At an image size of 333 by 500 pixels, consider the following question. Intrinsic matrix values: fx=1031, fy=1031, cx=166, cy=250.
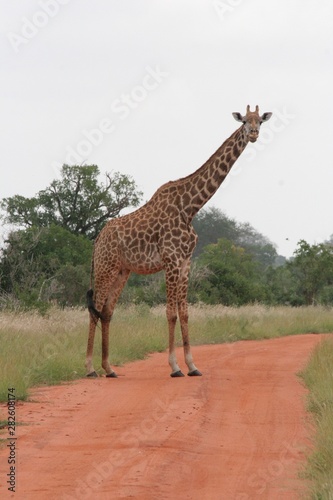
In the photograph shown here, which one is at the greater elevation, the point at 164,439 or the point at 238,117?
the point at 238,117

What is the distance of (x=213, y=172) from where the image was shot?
1400 cm

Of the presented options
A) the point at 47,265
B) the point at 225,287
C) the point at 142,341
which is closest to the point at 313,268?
the point at 225,287

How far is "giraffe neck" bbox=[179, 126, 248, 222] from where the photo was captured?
45.3 ft

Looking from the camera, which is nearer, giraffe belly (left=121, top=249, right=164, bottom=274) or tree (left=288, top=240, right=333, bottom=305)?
giraffe belly (left=121, top=249, right=164, bottom=274)

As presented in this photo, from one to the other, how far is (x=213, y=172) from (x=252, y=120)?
916mm

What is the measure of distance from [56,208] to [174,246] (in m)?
20.1

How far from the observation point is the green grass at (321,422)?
6.28m

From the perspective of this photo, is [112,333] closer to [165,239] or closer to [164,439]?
[165,239]

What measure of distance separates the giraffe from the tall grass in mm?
770

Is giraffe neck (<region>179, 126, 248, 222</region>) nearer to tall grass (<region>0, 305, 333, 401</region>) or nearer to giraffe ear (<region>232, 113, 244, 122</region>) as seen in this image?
giraffe ear (<region>232, 113, 244, 122</region>)

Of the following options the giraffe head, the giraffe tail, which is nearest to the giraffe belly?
the giraffe tail

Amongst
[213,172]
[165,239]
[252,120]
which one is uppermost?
Answer: [252,120]

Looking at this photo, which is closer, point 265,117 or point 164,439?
point 164,439

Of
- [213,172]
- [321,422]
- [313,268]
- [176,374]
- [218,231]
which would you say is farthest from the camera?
[218,231]
